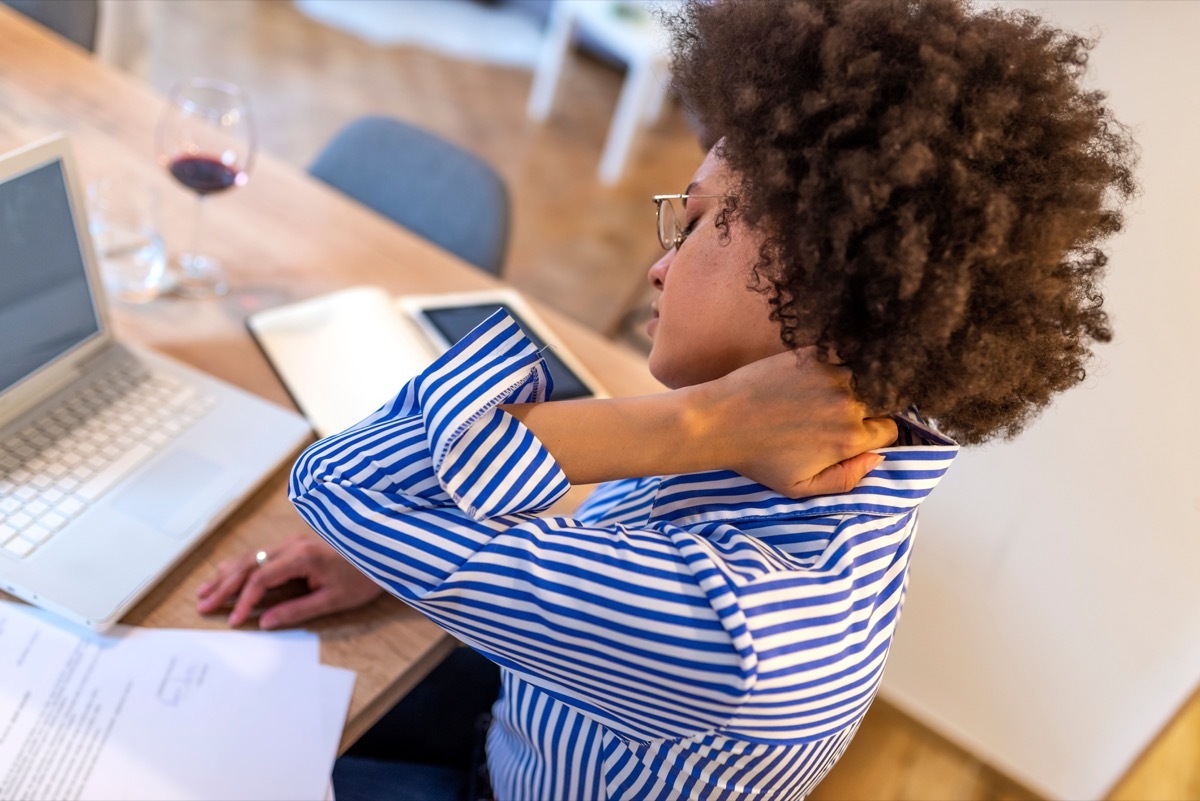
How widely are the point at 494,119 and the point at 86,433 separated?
327 centimetres

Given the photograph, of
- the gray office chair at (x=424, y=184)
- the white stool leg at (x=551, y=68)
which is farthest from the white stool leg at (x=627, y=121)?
the gray office chair at (x=424, y=184)

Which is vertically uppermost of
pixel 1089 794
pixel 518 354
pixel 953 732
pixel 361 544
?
pixel 518 354

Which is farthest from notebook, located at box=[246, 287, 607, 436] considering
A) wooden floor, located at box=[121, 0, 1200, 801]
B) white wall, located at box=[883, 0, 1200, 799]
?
wooden floor, located at box=[121, 0, 1200, 801]

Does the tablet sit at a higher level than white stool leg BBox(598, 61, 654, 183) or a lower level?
higher

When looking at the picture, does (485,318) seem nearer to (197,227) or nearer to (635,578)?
(197,227)

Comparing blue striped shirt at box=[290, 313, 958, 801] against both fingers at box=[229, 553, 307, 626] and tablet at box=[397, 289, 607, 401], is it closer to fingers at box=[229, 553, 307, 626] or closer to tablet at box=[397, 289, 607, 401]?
fingers at box=[229, 553, 307, 626]

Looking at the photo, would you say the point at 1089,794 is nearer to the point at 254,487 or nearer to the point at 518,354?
the point at 518,354

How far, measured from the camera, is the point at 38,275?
3.02 feet

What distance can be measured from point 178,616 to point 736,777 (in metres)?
0.53

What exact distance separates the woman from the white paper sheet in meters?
0.18

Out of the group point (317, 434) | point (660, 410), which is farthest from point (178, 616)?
point (660, 410)

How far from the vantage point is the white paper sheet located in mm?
746

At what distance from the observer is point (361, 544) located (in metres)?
0.74

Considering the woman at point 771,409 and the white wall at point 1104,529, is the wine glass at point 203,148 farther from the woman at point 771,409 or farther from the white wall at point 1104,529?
the white wall at point 1104,529
